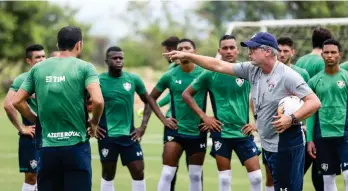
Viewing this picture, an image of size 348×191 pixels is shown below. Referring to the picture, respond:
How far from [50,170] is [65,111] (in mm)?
639

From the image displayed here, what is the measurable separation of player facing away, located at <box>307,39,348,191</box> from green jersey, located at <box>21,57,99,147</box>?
376 cm

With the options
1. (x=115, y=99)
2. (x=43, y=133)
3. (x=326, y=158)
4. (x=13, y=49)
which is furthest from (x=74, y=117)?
(x=13, y=49)

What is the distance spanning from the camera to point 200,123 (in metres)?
11.6

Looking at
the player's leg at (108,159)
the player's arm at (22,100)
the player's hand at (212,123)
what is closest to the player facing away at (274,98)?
the player's arm at (22,100)

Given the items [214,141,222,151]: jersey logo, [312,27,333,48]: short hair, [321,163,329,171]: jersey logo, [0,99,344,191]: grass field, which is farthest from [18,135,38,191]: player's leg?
[312,27,333,48]: short hair

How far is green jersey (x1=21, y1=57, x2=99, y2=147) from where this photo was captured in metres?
8.32

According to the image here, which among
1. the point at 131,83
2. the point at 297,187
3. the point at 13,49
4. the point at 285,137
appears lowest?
the point at 297,187

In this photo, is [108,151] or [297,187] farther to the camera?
[108,151]

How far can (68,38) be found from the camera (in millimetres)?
8383

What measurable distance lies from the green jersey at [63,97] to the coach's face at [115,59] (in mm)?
3039

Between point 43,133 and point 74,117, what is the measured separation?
396mm

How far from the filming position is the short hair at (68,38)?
8375mm

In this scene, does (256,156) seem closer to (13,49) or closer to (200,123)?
(200,123)

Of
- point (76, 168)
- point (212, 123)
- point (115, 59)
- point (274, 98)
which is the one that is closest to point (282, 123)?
point (274, 98)
